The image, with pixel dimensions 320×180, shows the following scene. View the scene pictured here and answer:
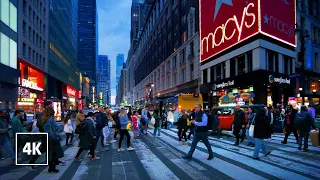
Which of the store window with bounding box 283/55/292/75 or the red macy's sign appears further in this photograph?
the store window with bounding box 283/55/292/75

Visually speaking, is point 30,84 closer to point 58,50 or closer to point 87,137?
point 58,50

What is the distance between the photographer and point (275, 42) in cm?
3394

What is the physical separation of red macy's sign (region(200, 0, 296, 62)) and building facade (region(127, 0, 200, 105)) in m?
5.18

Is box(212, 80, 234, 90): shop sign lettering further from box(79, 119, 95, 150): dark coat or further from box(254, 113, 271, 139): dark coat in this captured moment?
box(79, 119, 95, 150): dark coat

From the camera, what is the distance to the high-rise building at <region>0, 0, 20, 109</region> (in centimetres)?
3027

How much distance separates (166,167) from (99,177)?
2065 millimetres

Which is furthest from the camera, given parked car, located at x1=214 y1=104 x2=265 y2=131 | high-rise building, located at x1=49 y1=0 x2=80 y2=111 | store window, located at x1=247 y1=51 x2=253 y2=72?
high-rise building, located at x1=49 y1=0 x2=80 y2=111

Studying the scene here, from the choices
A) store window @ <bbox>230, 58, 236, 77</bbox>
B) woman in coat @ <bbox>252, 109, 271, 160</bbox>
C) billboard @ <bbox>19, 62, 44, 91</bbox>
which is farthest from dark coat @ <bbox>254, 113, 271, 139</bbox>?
billboard @ <bbox>19, 62, 44, 91</bbox>

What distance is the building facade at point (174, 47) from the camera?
49.5m

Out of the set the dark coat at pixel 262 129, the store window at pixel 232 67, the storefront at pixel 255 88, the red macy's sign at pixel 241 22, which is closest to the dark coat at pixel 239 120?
the dark coat at pixel 262 129

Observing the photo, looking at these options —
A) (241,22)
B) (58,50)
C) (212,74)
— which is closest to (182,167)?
(241,22)

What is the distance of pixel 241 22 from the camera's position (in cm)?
3397

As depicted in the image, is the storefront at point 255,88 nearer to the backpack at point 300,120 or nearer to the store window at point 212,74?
the store window at point 212,74

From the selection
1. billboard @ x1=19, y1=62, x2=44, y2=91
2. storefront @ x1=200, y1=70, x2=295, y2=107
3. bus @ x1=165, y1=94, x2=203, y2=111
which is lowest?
bus @ x1=165, y1=94, x2=203, y2=111
